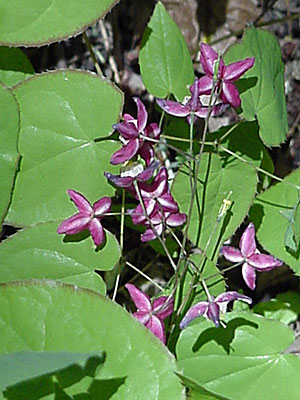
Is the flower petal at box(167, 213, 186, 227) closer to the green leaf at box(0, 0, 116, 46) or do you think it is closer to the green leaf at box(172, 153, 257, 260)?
the green leaf at box(172, 153, 257, 260)

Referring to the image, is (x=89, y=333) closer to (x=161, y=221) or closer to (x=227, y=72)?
(x=161, y=221)

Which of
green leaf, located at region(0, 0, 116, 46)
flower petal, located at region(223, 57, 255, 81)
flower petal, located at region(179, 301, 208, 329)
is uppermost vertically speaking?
green leaf, located at region(0, 0, 116, 46)

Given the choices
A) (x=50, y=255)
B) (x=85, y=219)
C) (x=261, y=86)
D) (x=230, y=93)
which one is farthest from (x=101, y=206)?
(x=261, y=86)

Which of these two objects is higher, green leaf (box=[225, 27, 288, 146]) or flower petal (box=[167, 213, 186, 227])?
green leaf (box=[225, 27, 288, 146])

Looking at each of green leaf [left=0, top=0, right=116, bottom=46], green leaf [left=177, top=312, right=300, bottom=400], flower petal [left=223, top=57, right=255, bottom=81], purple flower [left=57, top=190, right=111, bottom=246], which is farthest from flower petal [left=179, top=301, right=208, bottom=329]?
green leaf [left=0, top=0, right=116, bottom=46]

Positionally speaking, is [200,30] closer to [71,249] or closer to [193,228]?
[193,228]

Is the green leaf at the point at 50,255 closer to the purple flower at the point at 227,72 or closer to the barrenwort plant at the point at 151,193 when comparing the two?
the barrenwort plant at the point at 151,193

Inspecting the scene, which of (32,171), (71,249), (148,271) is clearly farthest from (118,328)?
(148,271)
